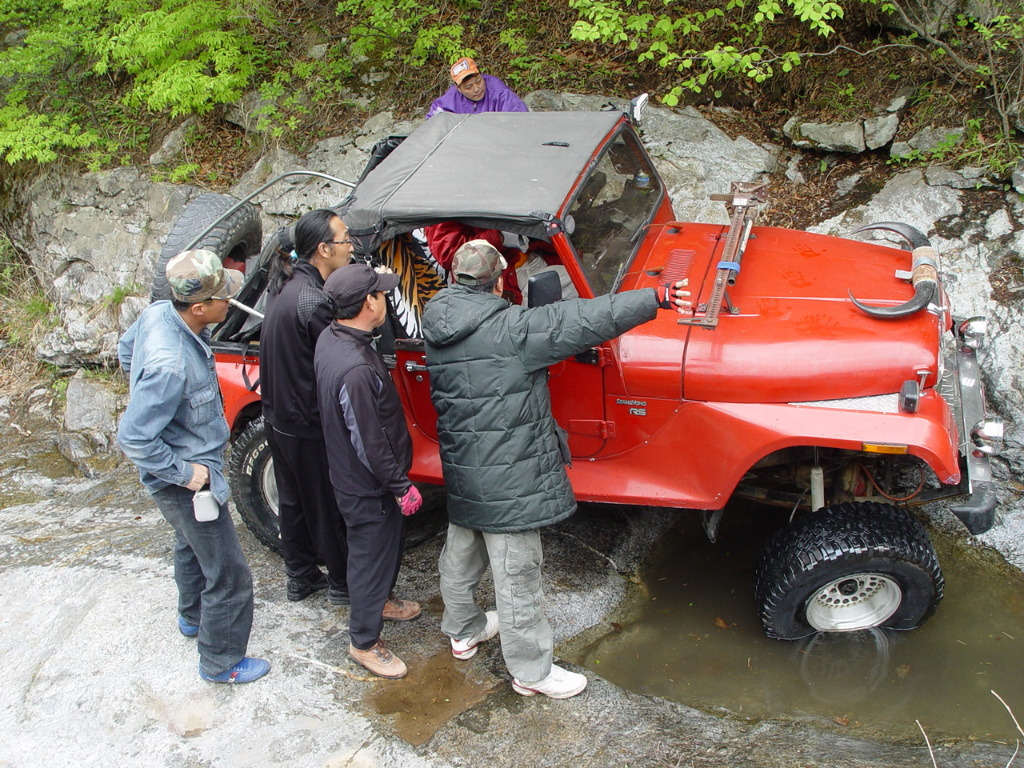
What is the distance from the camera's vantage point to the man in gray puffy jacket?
115 inches

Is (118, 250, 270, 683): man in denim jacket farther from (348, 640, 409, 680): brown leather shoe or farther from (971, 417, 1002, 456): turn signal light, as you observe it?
(971, 417, 1002, 456): turn signal light

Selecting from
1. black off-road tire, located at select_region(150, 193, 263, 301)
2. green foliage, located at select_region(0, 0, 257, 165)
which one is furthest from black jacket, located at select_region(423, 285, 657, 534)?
green foliage, located at select_region(0, 0, 257, 165)

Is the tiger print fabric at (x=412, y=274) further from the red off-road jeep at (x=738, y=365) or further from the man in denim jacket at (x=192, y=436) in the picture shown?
the man in denim jacket at (x=192, y=436)

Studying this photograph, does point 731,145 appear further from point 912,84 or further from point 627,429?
point 627,429

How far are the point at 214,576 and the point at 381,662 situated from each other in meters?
0.78

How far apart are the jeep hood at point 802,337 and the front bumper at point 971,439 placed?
0.33 m

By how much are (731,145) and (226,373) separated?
14.2 feet

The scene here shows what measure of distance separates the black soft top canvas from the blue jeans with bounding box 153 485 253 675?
1.29 metres

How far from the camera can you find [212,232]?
4.73 metres

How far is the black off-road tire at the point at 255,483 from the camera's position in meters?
4.21

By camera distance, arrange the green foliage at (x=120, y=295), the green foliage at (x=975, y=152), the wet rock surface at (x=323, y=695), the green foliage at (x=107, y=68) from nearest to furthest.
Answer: the wet rock surface at (x=323, y=695) < the green foliage at (x=975, y=152) < the green foliage at (x=107, y=68) < the green foliage at (x=120, y=295)

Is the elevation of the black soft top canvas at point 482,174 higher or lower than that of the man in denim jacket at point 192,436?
higher

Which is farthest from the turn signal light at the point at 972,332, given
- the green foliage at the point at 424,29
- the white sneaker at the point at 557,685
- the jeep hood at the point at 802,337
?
the green foliage at the point at 424,29

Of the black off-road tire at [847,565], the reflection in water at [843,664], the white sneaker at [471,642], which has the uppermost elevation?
the black off-road tire at [847,565]
